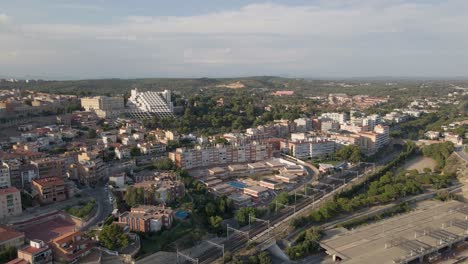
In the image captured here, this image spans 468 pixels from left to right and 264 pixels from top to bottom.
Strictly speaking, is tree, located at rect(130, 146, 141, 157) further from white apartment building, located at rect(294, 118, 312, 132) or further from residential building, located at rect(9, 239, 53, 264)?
white apartment building, located at rect(294, 118, 312, 132)

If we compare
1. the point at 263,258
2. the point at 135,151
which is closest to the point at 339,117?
the point at 135,151

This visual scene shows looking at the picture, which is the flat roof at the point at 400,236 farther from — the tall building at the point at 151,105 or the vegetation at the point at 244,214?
the tall building at the point at 151,105

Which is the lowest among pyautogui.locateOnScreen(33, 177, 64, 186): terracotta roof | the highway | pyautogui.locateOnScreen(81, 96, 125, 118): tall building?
the highway

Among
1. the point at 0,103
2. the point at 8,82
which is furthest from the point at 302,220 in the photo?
the point at 8,82

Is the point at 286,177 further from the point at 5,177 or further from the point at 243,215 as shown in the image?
the point at 5,177

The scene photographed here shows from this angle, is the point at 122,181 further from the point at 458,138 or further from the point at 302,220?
the point at 458,138

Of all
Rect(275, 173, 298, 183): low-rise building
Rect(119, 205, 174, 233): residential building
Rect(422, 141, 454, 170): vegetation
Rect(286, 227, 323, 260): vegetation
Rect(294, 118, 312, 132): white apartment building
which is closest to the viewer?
Rect(286, 227, 323, 260): vegetation

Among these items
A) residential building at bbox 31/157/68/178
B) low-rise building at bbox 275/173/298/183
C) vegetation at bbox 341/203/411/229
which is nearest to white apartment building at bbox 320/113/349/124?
low-rise building at bbox 275/173/298/183
